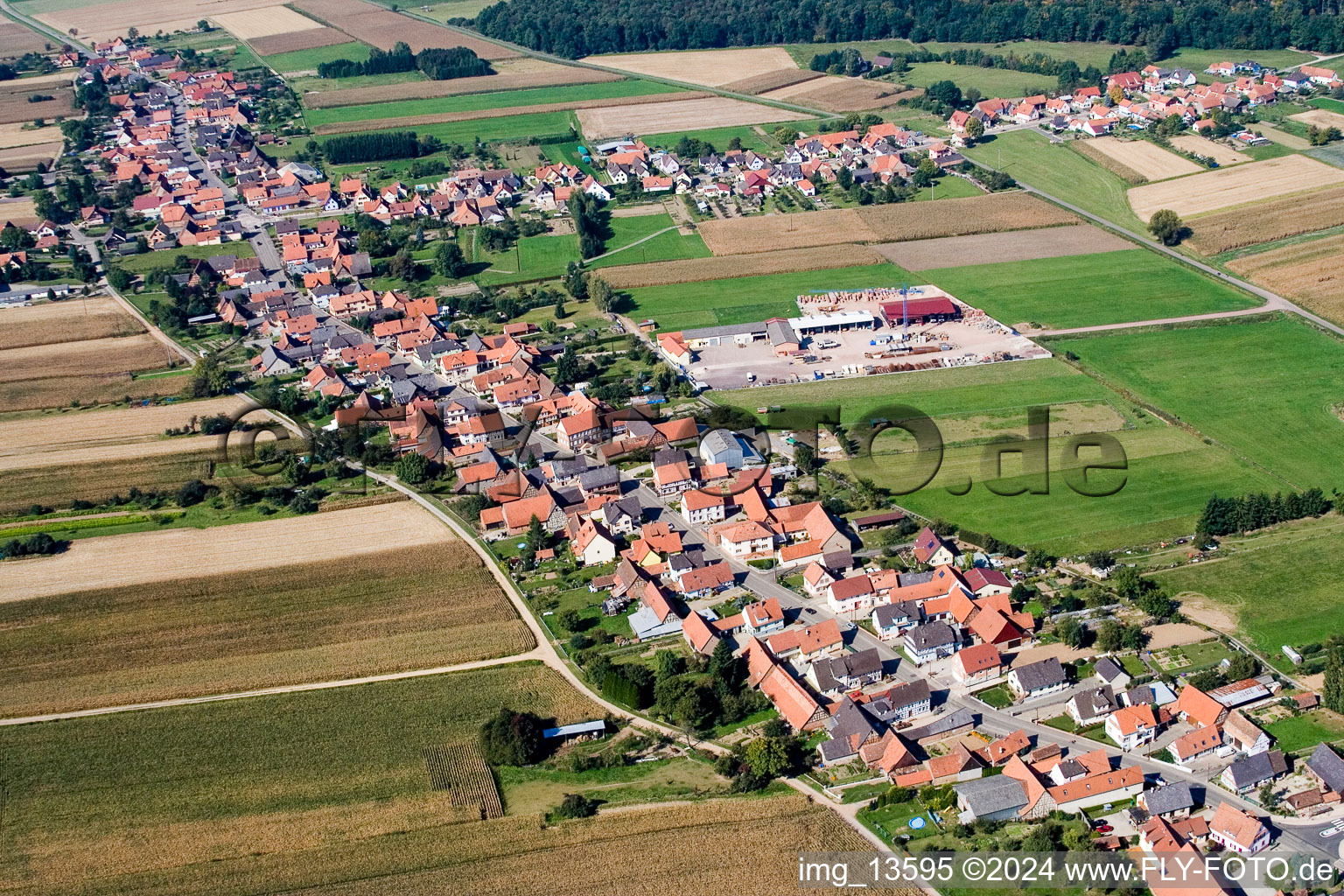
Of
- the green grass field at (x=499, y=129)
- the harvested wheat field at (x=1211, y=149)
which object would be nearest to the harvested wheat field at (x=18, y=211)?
the green grass field at (x=499, y=129)

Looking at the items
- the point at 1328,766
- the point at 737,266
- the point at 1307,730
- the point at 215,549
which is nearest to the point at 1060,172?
the point at 737,266

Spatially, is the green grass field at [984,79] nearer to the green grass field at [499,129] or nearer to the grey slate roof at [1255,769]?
the green grass field at [499,129]

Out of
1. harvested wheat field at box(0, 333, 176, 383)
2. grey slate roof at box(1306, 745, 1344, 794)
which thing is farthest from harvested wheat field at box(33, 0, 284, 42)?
grey slate roof at box(1306, 745, 1344, 794)

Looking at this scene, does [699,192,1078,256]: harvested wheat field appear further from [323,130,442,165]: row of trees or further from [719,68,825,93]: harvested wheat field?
[719,68,825,93]: harvested wheat field

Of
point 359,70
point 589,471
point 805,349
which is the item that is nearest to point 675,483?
point 589,471

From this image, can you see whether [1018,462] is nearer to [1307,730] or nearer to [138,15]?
[1307,730]
